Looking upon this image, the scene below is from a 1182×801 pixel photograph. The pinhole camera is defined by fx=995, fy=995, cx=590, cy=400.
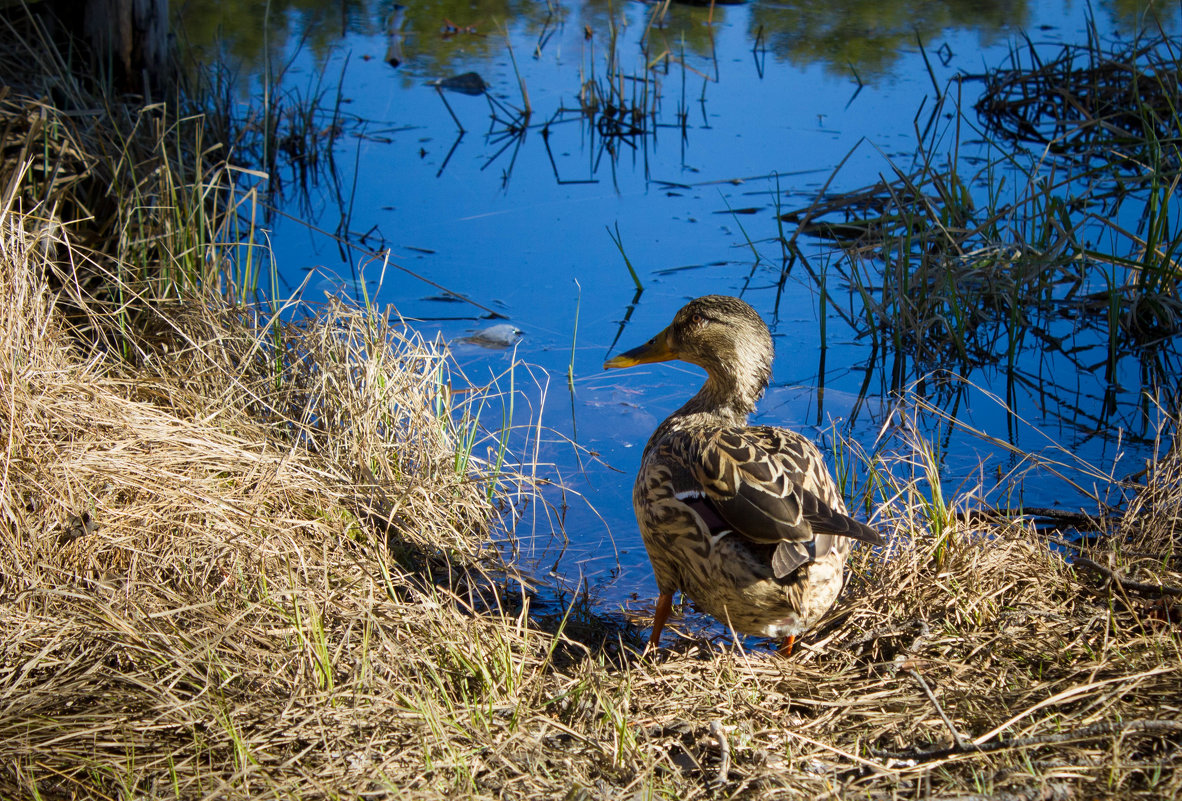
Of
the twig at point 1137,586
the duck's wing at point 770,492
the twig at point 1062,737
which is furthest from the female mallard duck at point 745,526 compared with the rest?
the twig at point 1137,586

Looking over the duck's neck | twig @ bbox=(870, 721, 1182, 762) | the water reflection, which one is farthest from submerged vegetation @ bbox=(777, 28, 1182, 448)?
the water reflection

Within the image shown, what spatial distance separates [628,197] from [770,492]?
412 cm

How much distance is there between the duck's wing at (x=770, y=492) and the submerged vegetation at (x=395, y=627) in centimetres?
38

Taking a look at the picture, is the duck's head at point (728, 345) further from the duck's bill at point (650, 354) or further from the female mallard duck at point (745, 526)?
the female mallard duck at point (745, 526)

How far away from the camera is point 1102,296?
518 cm

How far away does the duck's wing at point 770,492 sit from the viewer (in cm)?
256

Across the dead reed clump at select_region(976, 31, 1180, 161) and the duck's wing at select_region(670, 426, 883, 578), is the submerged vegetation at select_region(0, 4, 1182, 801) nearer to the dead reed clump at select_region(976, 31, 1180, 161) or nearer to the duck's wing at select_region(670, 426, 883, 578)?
the duck's wing at select_region(670, 426, 883, 578)

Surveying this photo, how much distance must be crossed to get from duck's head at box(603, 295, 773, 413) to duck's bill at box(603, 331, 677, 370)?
3.8 inches

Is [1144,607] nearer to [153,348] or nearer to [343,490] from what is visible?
[343,490]

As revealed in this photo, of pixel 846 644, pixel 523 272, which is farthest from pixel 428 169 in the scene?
pixel 846 644

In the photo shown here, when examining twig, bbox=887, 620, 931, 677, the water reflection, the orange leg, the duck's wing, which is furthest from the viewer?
the water reflection

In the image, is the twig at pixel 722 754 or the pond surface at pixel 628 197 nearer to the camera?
the twig at pixel 722 754

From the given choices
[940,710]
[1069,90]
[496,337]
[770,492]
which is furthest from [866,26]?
[940,710]

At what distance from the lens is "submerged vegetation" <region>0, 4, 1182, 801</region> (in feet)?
7.20
